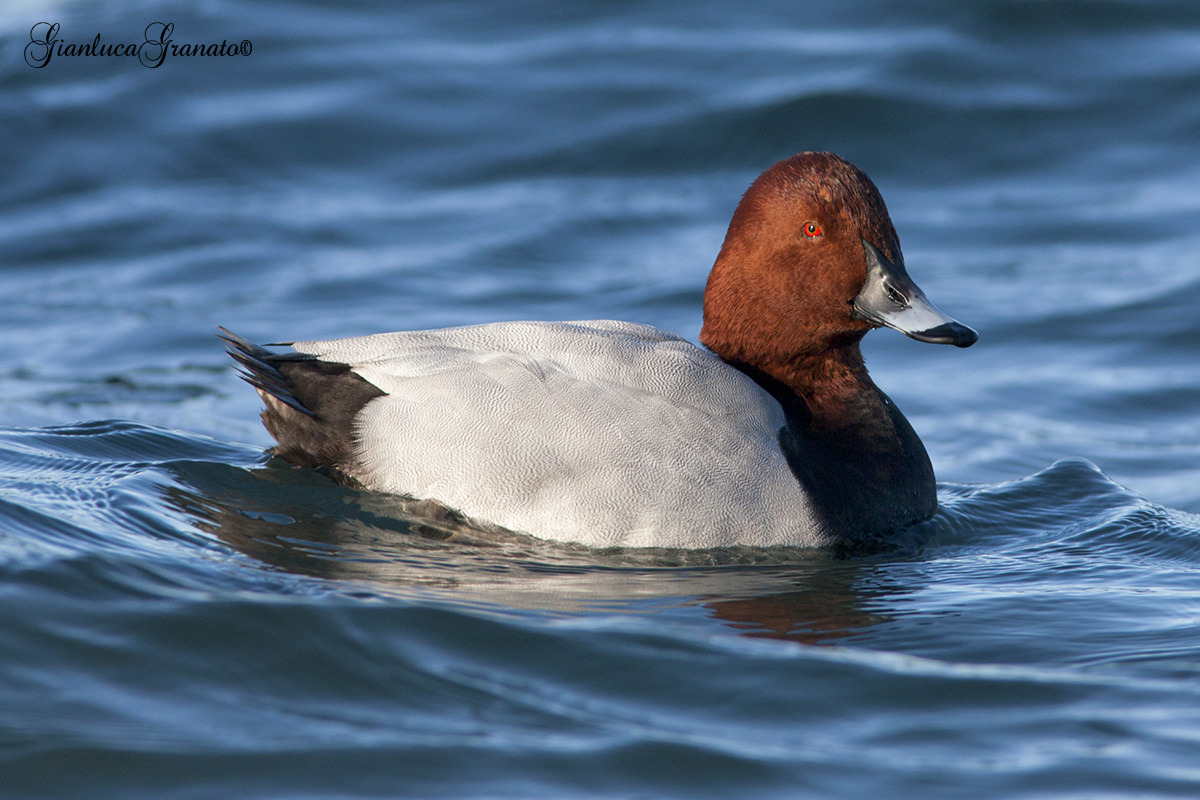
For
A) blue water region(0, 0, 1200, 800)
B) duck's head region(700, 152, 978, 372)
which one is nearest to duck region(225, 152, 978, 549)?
duck's head region(700, 152, 978, 372)

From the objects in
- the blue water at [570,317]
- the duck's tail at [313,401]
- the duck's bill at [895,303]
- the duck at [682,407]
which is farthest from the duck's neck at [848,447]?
the duck's tail at [313,401]

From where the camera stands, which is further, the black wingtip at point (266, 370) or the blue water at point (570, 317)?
the black wingtip at point (266, 370)

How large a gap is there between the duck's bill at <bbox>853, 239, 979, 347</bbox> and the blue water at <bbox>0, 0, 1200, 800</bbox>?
777 millimetres

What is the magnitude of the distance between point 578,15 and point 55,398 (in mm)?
6810

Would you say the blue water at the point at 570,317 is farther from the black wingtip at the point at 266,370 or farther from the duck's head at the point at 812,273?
the duck's head at the point at 812,273

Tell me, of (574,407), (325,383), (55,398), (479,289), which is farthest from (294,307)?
(574,407)

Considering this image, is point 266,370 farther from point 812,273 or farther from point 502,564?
point 812,273

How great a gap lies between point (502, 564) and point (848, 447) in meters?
1.36

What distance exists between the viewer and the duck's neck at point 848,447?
4766 mm

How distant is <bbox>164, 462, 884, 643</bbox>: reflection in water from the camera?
13.6ft

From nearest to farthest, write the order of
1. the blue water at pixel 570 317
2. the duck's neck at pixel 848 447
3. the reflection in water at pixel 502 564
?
the blue water at pixel 570 317, the reflection in water at pixel 502 564, the duck's neck at pixel 848 447

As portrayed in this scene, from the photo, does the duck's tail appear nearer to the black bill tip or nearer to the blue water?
the blue water

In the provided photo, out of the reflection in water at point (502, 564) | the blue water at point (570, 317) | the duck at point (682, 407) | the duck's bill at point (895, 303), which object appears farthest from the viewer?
the duck's bill at point (895, 303)

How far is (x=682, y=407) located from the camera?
461 centimetres
